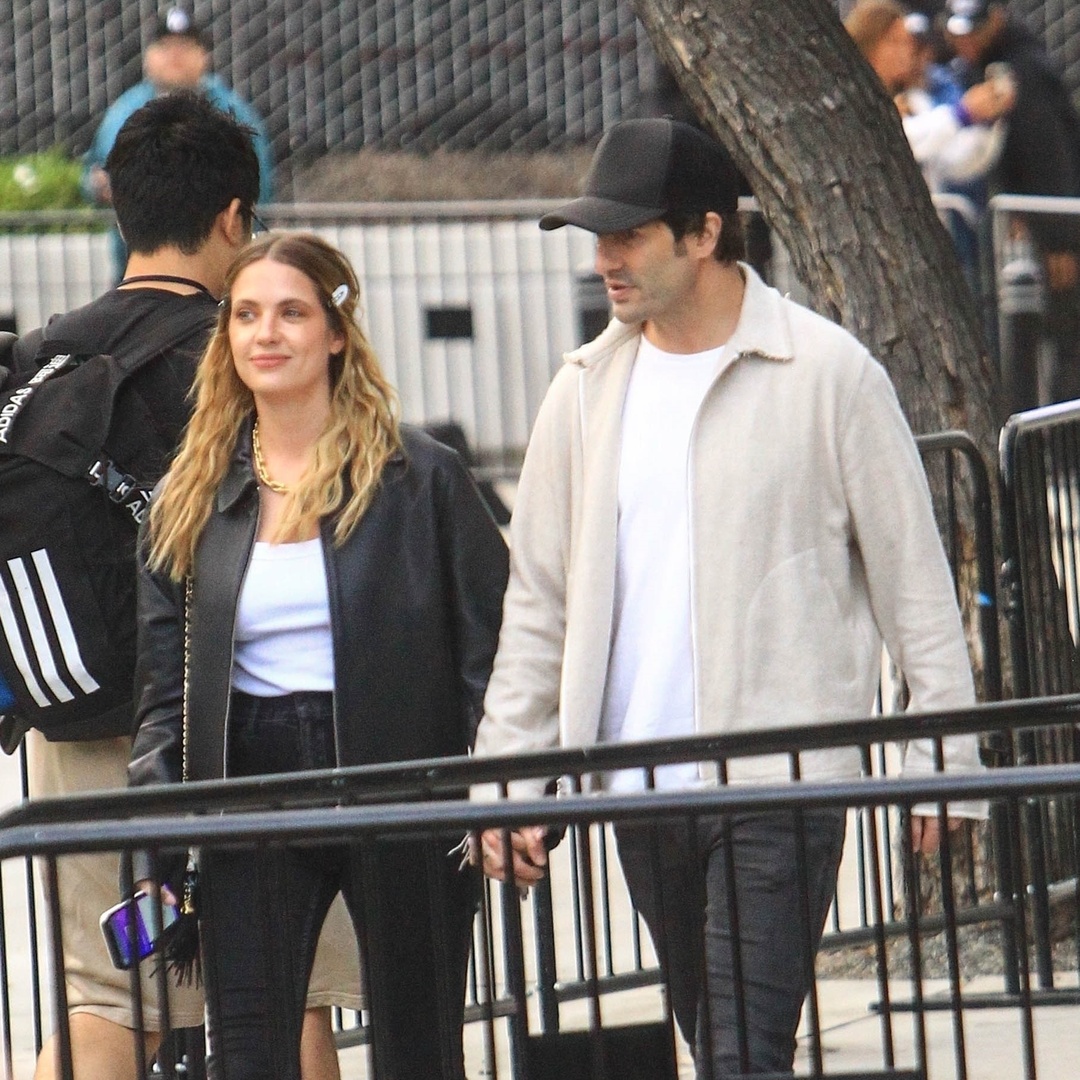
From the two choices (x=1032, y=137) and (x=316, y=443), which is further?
(x=1032, y=137)

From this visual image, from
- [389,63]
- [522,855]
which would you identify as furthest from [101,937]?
[389,63]

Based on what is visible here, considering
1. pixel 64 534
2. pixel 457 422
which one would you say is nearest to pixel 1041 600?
pixel 64 534

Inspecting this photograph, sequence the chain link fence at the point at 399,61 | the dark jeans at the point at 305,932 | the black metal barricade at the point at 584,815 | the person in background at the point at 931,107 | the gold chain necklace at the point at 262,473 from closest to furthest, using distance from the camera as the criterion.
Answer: the black metal barricade at the point at 584,815
the dark jeans at the point at 305,932
the gold chain necklace at the point at 262,473
the person in background at the point at 931,107
the chain link fence at the point at 399,61

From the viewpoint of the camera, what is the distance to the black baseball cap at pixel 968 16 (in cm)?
1316

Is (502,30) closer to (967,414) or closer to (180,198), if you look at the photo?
(967,414)

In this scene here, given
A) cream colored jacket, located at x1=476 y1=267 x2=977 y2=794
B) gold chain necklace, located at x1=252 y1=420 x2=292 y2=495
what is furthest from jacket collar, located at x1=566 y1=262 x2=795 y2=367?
gold chain necklace, located at x1=252 y1=420 x2=292 y2=495

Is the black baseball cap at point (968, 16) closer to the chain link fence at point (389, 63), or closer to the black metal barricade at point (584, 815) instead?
the chain link fence at point (389, 63)

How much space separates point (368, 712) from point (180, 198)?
3.68 feet

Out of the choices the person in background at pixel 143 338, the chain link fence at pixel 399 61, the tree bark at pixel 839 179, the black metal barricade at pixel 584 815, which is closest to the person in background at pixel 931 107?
the chain link fence at pixel 399 61

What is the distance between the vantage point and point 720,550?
403 cm

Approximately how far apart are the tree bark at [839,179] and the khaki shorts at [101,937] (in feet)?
8.08

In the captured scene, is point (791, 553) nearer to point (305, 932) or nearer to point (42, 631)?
point (305, 932)

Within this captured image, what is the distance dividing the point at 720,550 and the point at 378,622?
598mm

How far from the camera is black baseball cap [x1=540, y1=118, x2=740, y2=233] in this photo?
4109 millimetres
